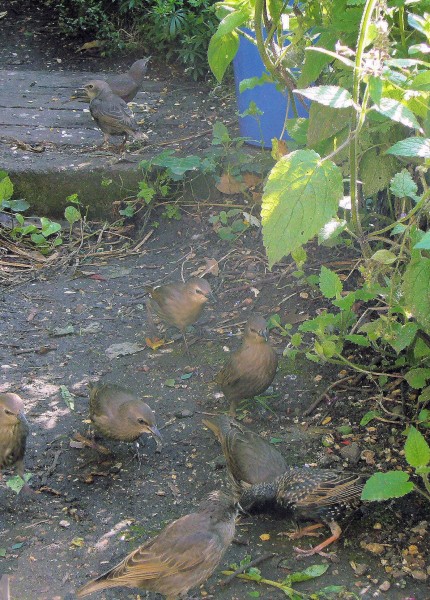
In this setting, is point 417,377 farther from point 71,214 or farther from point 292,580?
point 71,214

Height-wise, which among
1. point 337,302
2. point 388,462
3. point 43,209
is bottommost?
point 43,209

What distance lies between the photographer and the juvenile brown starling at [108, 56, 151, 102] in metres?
8.57

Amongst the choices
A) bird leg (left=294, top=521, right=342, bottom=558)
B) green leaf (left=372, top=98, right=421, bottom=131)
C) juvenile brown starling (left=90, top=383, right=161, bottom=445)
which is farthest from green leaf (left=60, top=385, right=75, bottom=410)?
green leaf (left=372, top=98, right=421, bottom=131)

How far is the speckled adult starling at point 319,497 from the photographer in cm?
419

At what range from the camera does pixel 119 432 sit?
16.0 feet

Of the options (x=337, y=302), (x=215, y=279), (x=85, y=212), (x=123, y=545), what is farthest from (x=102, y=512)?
(x=85, y=212)

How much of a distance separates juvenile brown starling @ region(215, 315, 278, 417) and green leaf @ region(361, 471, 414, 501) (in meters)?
1.49

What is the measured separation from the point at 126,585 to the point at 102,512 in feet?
2.27

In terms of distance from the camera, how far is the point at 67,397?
215 inches

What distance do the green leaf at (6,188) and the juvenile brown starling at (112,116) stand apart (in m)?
0.99

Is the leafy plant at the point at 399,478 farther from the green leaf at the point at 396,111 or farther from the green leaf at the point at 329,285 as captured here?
the green leaf at the point at 396,111

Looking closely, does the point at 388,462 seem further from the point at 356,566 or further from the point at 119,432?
Result: the point at 119,432

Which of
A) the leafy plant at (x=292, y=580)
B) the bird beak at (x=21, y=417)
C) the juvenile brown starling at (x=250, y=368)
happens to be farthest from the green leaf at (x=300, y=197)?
the bird beak at (x=21, y=417)

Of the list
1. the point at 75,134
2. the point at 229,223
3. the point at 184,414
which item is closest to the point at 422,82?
the point at 184,414
